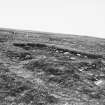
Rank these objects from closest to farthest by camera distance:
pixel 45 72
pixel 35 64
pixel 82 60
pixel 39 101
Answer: pixel 39 101, pixel 45 72, pixel 35 64, pixel 82 60

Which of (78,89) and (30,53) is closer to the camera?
(78,89)

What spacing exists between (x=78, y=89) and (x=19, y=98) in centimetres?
310

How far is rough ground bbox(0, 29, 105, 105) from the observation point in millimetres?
10430

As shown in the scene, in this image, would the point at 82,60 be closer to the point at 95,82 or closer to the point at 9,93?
the point at 95,82

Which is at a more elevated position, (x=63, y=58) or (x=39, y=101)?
(x=63, y=58)

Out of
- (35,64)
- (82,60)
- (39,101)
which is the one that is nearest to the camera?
(39,101)

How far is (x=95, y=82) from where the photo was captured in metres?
12.7

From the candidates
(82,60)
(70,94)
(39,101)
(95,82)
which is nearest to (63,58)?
(82,60)

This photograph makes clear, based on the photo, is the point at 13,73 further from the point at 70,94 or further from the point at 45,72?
the point at 70,94

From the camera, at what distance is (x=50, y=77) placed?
12758mm

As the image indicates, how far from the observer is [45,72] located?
13.5m

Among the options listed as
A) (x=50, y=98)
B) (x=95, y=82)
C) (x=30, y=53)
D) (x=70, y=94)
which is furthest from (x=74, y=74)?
(x=30, y=53)

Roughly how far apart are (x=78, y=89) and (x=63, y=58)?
5.09m

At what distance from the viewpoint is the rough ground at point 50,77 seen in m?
10.4
